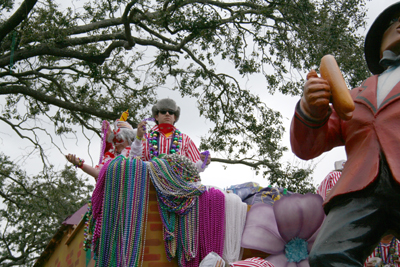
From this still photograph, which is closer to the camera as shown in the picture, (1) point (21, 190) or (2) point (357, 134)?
(2) point (357, 134)

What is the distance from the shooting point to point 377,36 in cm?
269

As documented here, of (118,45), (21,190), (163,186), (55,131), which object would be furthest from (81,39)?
(163,186)

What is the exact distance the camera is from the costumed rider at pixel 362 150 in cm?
210

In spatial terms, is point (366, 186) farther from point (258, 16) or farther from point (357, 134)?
point (258, 16)

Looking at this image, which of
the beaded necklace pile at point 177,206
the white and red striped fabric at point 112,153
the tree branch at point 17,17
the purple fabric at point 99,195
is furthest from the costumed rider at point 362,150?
the tree branch at point 17,17

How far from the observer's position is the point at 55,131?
9117mm

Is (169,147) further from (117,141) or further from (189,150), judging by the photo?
(117,141)

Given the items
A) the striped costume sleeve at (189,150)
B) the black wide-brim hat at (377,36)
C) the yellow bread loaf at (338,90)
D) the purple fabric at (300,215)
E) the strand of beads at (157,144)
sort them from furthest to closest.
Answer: the striped costume sleeve at (189,150) → the strand of beads at (157,144) → the purple fabric at (300,215) → the black wide-brim hat at (377,36) → the yellow bread loaf at (338,90)

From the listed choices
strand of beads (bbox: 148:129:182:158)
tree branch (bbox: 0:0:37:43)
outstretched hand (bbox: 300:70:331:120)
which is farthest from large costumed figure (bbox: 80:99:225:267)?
tree branch (bbox: 0:0:37:43)

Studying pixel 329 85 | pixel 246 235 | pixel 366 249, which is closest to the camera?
pixel 366 249

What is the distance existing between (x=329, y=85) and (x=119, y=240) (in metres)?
2.29

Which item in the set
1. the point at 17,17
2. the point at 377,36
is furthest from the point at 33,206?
the point at 377,36

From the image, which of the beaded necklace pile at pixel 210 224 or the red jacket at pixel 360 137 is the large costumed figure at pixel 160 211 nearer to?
the beaded necklace pile at pixel 210 224

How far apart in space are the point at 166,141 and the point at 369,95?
2.67 meters
